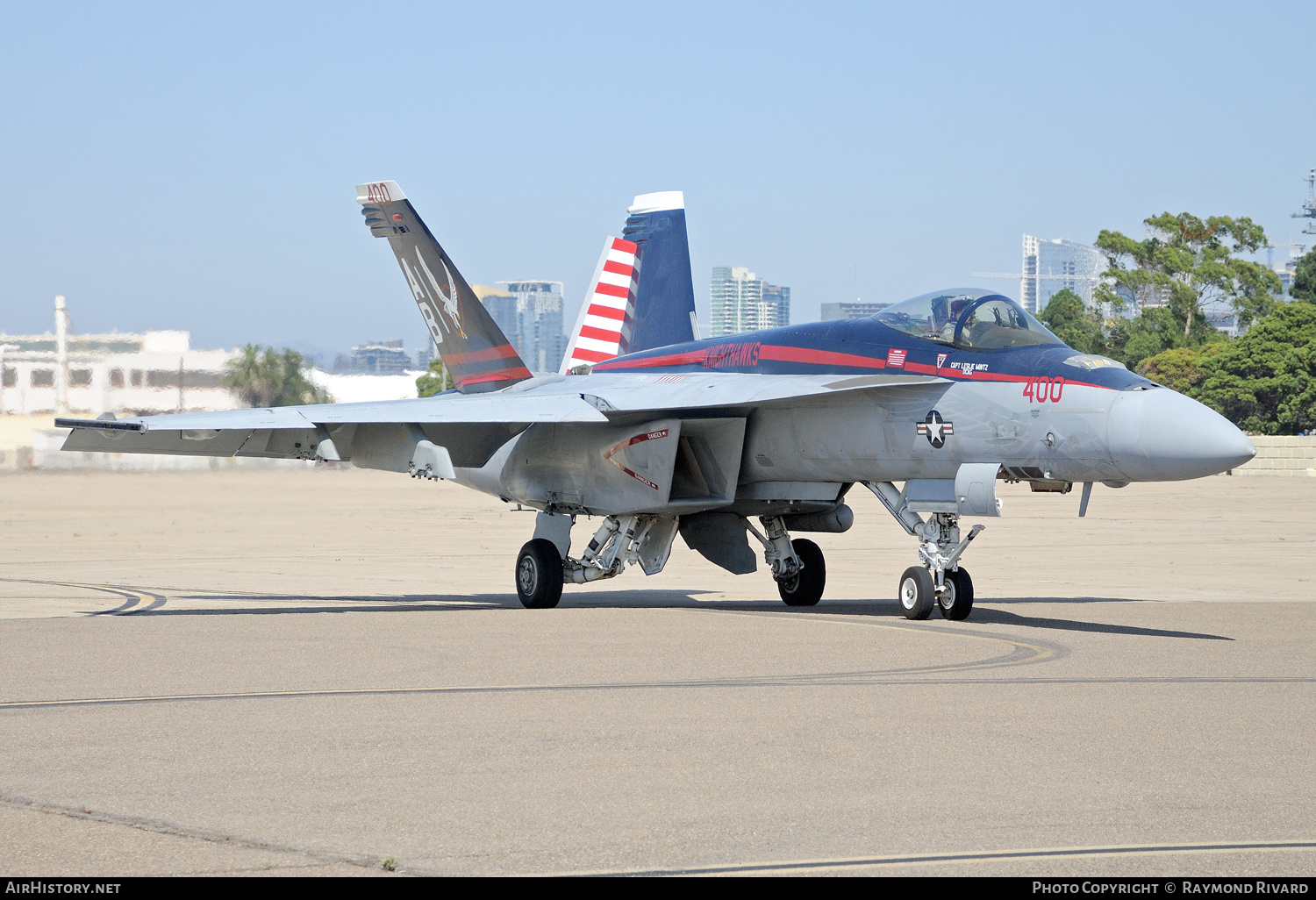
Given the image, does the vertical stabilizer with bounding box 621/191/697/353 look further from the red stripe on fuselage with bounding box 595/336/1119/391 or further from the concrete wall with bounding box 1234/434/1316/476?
the concrete wall with bounding box 1234/434/1316/476

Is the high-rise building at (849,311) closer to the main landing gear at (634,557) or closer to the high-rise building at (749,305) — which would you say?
the main landing gear at (634,557)

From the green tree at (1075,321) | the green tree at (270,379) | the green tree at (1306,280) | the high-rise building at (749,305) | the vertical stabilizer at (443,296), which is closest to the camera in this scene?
the vertical stabilizer at (443,296)

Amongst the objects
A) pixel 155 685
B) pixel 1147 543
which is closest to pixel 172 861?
pixel 155 685

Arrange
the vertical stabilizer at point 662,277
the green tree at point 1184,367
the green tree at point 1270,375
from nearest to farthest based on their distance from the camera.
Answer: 1. the vertical stabilizer at point 662,277
2. the green tree at point 1270,375
3. the green tree at point 1184,367

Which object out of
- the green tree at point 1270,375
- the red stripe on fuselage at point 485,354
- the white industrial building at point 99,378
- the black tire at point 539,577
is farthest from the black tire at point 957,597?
the green tree at point 1270,375

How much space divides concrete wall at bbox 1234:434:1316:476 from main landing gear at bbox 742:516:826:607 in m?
45.6

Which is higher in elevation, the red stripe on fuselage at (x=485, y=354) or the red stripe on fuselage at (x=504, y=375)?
the red stripe on fuselage at (x=485, y=354)

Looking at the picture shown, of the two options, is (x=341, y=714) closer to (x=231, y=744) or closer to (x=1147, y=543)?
(x=231, y=744)

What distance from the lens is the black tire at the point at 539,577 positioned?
15.6 meters

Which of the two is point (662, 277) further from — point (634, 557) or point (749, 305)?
point (749, 305)

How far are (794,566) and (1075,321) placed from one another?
240 feet

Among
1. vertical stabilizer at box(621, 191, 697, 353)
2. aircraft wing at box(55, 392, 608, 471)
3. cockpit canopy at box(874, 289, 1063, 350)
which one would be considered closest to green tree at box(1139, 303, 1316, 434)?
vertical stabilizer at box(621, 191, 697, 353)

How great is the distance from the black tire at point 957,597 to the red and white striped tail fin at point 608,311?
8.48 m

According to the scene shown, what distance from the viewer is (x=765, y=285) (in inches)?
1251
